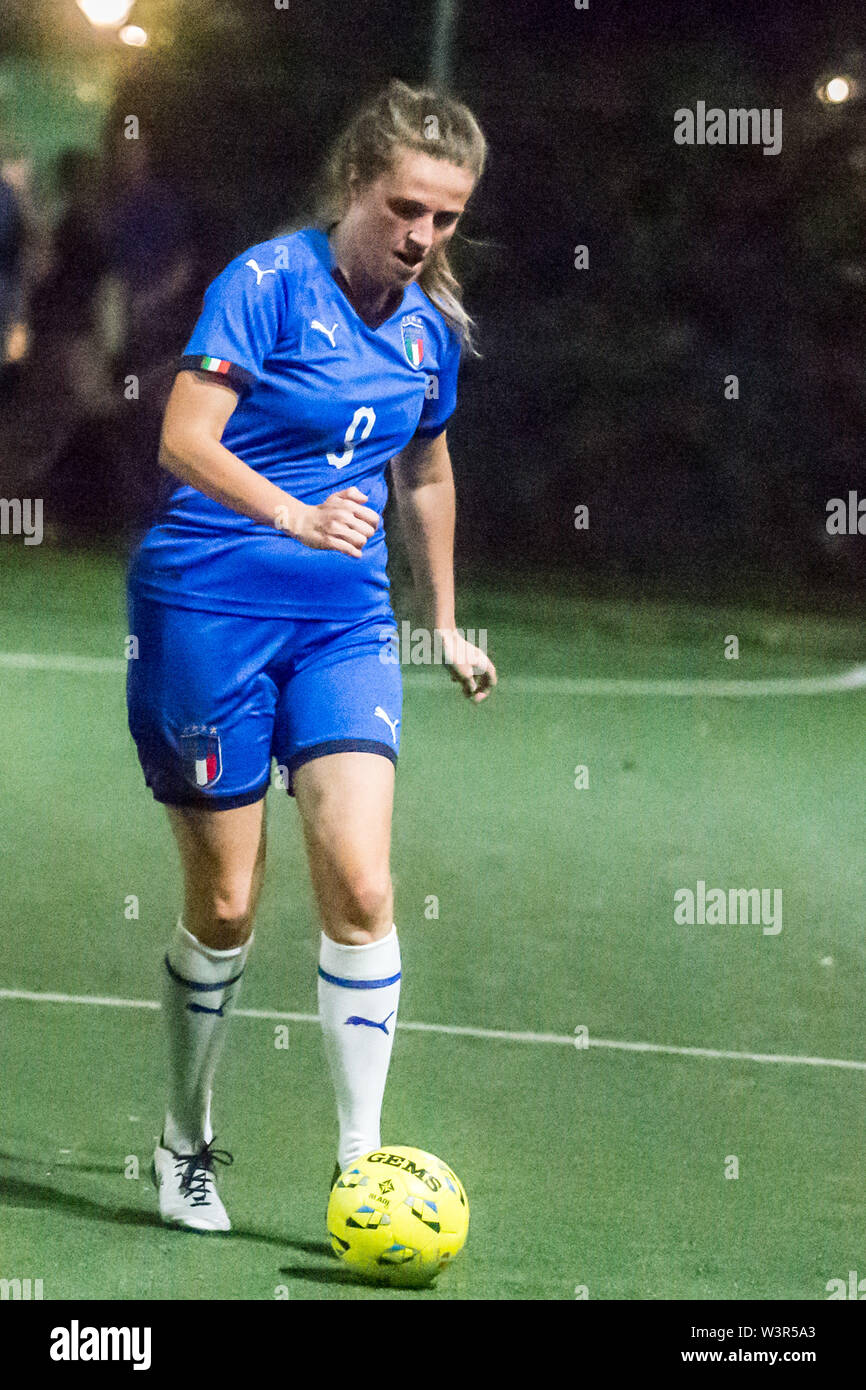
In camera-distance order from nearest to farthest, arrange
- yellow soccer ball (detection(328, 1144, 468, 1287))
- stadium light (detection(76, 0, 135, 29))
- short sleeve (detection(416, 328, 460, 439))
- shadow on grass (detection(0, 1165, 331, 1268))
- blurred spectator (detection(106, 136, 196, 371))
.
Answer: yellow soccer ball (detection(328, 1144, 468, 1287)) → shadow on grass (detection(0, 1165, 331, 1268)) → short sleeve (detection(416, 328, 460, 439)) → stadium light (detection(76, 0, 135, 29)) → blurred spectator (detection(106, 136, 196, 371))

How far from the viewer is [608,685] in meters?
11.7

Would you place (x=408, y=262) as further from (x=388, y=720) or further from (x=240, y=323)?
(x=388, y=720)

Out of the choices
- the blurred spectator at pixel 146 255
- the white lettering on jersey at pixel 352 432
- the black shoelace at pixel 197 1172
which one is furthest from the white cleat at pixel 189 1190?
the blurred spectator at pixel 146 255

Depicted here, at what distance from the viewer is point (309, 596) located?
417 centimetres

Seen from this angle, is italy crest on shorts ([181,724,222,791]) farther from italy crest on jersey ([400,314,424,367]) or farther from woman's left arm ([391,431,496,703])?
italy crest on jersey ([400,314,424,367])

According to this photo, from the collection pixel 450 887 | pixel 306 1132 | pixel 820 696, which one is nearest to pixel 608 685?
pixel 820 696

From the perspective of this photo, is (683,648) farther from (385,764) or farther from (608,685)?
(385,764)

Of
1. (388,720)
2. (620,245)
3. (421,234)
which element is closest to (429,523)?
(388,720)

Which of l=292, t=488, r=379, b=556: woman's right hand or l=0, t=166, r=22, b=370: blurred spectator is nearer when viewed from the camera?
l=292, t=488, r=379, b=556: woman's right hand

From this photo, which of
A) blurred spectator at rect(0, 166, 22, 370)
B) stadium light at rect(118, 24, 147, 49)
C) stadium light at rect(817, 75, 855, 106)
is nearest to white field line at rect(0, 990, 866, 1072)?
blurred spectator at rect(0, 166, 22, 370)

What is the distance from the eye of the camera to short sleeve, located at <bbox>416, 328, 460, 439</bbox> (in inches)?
172

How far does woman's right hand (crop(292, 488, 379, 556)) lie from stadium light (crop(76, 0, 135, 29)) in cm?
1108

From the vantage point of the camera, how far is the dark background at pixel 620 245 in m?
15.0

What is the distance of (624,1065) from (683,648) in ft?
24.4
